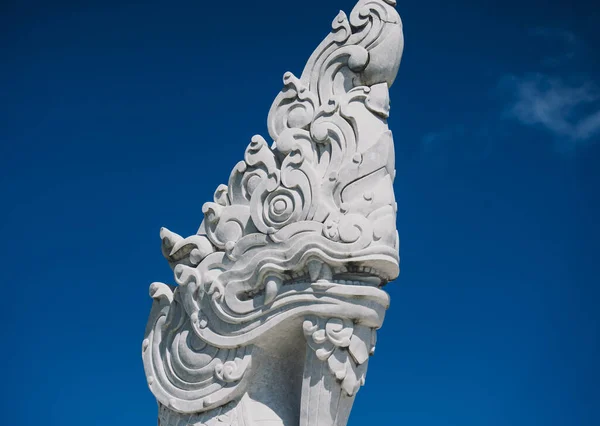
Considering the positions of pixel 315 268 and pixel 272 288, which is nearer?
pixel 315 268

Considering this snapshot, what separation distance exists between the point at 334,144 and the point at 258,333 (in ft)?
4.96

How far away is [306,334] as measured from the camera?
6.23 metres

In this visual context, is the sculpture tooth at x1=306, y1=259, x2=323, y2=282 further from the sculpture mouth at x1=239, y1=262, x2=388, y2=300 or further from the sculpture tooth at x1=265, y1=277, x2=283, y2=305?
the sculpture tooth at x1=265, y1=277, x2=283, y2=305

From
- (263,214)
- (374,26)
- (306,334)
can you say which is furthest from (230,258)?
(374,26)

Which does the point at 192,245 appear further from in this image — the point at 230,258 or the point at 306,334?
the point at 306,334

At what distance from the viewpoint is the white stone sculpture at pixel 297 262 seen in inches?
245

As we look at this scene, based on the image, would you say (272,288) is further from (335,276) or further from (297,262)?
(335,276)

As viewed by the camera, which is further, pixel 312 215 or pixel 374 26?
pixel 374 26

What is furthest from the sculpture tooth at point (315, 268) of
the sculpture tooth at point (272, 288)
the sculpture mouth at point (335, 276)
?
the sculpture tooth at point (272, 288)

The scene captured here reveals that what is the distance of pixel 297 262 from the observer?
20.6 ft

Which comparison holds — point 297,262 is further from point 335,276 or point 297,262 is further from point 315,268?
point 335,276

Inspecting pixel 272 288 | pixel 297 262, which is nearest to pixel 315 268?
pixel 297 262

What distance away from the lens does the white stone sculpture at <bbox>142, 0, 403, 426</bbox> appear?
6.21m

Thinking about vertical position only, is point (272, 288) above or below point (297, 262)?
below
